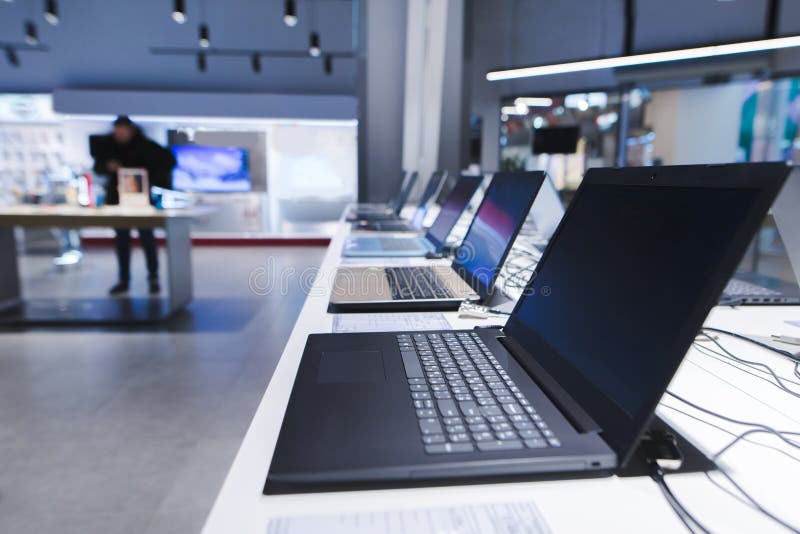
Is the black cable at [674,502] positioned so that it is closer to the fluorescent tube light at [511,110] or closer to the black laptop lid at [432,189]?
the black laptop lid at [432,189]

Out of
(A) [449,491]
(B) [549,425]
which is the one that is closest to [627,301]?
(B) [549,425]

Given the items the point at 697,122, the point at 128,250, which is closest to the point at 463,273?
the point at 128,250

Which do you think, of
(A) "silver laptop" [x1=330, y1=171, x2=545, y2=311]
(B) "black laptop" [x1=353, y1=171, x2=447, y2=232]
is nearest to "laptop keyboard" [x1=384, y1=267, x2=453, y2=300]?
A: (A) "silver laptop" [x1=330, y1=171, x2=545, y2=311]

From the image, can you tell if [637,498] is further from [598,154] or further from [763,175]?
[598,154]

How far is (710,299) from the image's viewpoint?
0.49 metres

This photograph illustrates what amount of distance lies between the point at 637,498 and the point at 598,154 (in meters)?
7.24

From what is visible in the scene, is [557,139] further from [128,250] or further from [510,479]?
[510,479]

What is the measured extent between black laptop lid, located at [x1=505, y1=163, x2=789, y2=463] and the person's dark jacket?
4481 mm

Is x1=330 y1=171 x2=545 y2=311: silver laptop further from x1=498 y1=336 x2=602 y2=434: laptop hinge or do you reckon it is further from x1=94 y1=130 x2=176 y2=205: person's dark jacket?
x1=94 y1=130 x2=176 y2=205: person's dark jacket

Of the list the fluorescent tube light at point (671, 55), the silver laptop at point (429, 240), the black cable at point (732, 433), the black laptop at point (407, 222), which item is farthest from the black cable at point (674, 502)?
the fluorescent tube light at point (671, 55)

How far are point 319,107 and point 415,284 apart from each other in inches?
258

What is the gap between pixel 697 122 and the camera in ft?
22.6

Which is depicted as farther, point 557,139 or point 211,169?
point 211,169

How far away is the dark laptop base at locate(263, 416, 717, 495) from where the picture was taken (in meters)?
0.50
